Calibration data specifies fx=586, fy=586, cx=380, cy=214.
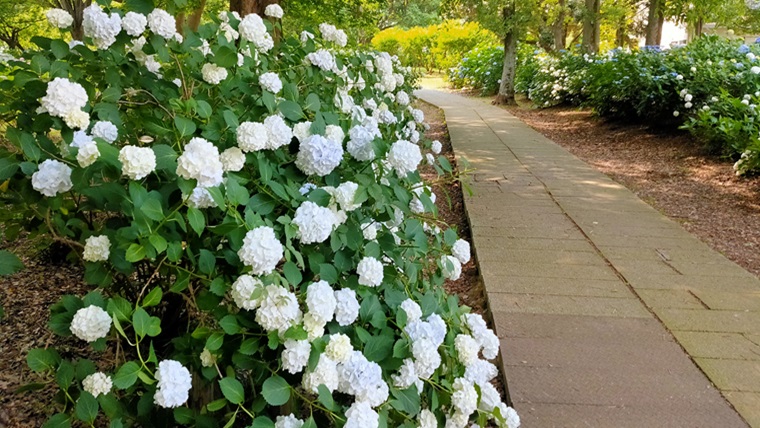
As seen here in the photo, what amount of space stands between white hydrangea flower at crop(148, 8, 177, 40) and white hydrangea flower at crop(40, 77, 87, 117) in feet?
1.07

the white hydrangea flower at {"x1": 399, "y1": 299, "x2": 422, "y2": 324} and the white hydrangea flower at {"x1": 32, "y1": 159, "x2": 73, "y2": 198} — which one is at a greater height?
the white hydrangea flower at {"x1": 32, "y1": 159, "x2": 73, "y2": 198}

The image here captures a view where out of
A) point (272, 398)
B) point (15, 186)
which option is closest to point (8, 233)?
point (15, 186)

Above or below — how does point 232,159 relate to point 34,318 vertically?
above

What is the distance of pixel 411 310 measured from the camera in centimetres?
142

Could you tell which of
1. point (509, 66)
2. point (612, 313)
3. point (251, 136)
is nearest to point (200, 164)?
point (251, 136)

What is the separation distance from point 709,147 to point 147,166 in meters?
6.86

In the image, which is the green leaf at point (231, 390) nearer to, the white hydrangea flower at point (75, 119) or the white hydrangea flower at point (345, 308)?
the white hydrangea flower at point (345, 308)

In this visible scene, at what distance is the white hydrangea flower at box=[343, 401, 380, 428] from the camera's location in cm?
118

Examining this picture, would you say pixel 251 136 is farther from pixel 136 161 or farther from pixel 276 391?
pixel 276 391

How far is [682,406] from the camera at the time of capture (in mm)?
2072

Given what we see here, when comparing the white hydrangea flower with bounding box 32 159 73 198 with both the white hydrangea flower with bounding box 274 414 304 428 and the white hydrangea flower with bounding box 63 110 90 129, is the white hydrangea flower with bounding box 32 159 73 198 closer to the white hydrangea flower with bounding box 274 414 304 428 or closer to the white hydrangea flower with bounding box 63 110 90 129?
the white hydrangea flower with bounding box 63 110 90 129

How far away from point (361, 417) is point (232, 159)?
63 centimetres

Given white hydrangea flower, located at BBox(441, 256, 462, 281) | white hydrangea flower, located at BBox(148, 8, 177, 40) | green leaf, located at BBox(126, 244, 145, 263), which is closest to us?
green leaf, located at BBox(126, 244, 145, 263)

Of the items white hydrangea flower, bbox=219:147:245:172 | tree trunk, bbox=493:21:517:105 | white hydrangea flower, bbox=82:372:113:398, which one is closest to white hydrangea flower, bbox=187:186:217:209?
white hydrangea flower, bbox=219:147:245:172
